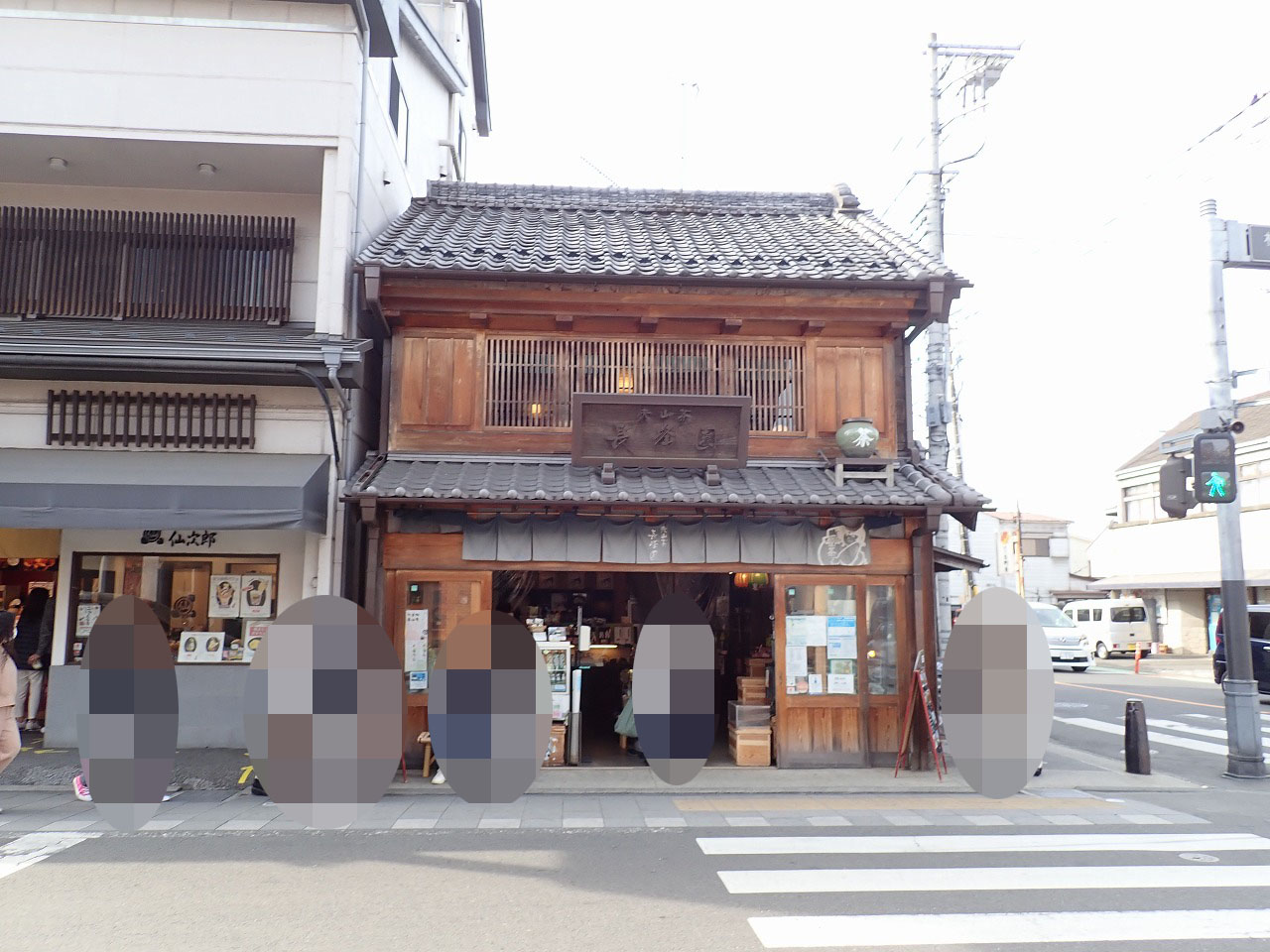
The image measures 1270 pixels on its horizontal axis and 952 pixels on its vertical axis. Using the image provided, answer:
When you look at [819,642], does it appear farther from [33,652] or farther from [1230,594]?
[33,652]

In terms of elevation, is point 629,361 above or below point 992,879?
above

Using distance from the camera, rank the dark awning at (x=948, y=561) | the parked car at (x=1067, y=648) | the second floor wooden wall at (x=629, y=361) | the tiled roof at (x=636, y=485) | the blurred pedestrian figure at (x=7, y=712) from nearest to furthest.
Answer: the blurred pedestrian figure at (x=7, y=712)
the tiled roof at (x=636, y=485)
the second floor wooden wall at (x=629, y=361)
the dark awning at (x=948, y=561)
the parked car at (x=1067, y=648)

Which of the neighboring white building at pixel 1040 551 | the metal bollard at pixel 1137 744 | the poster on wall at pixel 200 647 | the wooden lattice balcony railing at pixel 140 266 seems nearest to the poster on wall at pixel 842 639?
the metal bollard at pixel 1137 744

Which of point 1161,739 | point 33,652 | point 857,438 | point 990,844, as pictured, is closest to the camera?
point 990,844

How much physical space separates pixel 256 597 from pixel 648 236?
8.03 metres

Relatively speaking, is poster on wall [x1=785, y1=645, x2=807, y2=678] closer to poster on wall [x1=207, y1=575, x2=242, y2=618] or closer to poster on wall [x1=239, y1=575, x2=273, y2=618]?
poster on wall [x1=239, y1=575, x2=273, y2=618]

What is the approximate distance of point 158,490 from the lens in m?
9.93

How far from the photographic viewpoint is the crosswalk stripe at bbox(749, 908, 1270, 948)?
5441 mm

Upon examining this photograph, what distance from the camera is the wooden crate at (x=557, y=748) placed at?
36.3ft

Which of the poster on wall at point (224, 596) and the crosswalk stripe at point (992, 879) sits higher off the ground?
the poster on wall at point (224, 596)

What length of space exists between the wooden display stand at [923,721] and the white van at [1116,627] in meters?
28.9

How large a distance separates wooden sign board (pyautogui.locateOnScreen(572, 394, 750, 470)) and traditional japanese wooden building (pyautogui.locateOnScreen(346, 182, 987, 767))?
0.10 feet

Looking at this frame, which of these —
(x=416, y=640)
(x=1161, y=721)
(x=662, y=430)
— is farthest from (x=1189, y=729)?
(x=416, y=640)

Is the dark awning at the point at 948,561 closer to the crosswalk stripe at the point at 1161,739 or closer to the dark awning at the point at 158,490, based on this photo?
the crosswalk stripe at the point at 1161,739
